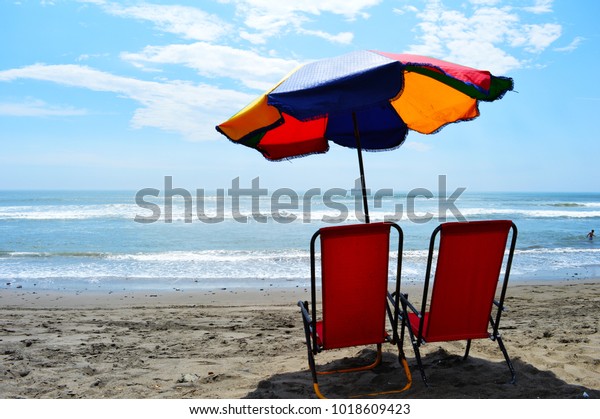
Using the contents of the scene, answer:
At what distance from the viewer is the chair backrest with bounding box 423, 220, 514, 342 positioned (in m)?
3.13

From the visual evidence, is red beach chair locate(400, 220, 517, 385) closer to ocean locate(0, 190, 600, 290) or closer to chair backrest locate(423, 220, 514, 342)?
chair backrest locate(423, 220, 514, 342)

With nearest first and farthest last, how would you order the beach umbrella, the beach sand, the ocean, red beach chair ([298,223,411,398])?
the beach umbrella, red beach chair ([298,223,411,398]), the beach sand, the ocean

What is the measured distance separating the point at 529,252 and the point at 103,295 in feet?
38.1

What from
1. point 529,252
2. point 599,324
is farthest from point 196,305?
point 529,252

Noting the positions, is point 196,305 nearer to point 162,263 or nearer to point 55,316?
point 55,316

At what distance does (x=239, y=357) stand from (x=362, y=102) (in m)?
2.78

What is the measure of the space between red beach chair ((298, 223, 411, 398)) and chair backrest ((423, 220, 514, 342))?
292 mm

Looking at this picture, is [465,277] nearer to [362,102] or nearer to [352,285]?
[352,285]

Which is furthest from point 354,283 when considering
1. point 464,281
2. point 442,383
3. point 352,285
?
point 442,383

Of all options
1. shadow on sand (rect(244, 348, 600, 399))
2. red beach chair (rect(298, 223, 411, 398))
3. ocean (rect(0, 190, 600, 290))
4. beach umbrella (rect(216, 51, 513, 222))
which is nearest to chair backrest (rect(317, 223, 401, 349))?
red beach chair (rect(298, 223, 411, 398))

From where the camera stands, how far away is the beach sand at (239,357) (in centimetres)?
350

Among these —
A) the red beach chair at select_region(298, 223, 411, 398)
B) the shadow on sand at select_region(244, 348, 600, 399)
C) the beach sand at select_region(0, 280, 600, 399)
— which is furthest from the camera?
the beach sand at select_region(0, 280, 600, 399)

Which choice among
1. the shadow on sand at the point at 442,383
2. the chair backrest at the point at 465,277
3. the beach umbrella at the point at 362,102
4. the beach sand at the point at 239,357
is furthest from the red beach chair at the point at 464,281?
the beach umbrella at the point at 362,102

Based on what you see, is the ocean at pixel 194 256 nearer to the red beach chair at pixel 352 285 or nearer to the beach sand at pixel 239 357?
the beach sand at pixel 239 357
